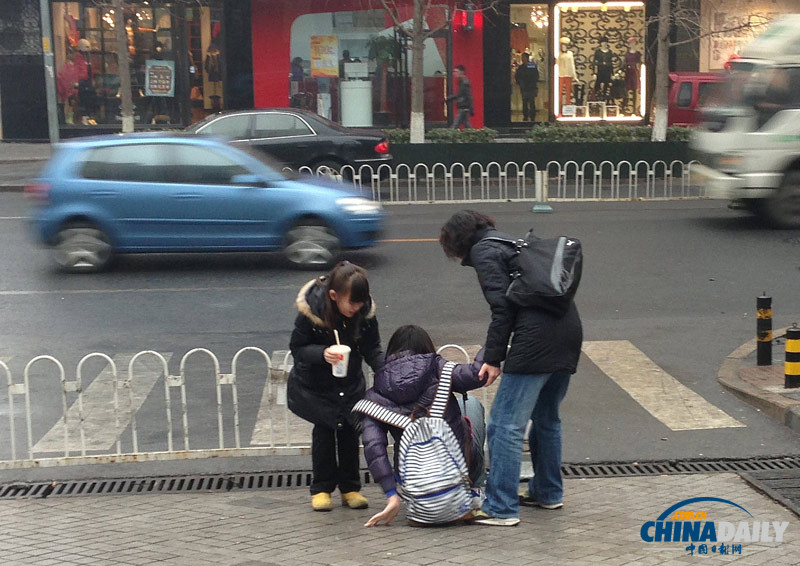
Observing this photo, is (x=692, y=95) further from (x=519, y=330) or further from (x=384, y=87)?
(x=519, y=330)

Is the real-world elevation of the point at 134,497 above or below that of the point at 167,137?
below

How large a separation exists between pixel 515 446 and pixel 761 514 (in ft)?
4.48

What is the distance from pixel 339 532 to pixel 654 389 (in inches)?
141

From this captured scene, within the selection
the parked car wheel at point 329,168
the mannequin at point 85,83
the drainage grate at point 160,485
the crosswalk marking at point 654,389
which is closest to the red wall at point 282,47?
the mannequin at point 85,83

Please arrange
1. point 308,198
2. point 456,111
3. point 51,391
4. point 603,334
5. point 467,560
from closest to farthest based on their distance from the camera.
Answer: point 467,560
point 51,391
point 603,334
point 308,198
point 456,111

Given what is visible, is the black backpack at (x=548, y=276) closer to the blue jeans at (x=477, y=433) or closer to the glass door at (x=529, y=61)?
the blue jeans at (x=477, y=433)

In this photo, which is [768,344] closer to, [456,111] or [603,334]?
[603,334]

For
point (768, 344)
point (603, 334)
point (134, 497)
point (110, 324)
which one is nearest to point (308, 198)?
point (110, 324)

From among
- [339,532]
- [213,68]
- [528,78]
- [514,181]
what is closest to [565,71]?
[528,78]

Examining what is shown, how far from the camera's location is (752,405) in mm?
7863

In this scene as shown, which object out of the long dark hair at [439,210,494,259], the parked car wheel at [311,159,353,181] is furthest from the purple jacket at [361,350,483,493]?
the parked car wheel at [311,159,353,181]

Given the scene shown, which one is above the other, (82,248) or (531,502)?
(82,248)

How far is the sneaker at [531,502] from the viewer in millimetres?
5816

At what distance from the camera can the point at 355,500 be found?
5871 mm
